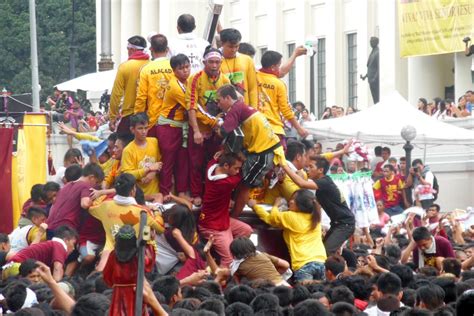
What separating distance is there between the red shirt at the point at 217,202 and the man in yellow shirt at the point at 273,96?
3.60 feet

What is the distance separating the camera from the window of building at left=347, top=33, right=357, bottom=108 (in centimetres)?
4759

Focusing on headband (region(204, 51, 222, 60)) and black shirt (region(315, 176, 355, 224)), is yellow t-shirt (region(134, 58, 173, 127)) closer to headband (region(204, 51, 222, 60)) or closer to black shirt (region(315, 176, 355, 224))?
headband (region(204, 51, 222, 60))

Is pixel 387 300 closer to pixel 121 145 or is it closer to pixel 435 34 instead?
pixel 121 145

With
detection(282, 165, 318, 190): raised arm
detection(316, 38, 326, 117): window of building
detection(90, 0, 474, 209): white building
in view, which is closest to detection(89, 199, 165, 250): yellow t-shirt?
detection(282, 165, 318, 190): raised arm

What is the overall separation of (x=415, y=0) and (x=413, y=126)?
11620 millimetres

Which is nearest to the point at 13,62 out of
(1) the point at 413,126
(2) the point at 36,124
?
(1) the point at 413,126

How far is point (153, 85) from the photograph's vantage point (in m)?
17.0

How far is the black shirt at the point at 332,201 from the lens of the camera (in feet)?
56.0

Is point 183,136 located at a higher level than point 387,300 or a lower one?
higher

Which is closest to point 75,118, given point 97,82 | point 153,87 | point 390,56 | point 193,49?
point 97,82

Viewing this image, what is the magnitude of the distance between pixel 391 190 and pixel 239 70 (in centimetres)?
979

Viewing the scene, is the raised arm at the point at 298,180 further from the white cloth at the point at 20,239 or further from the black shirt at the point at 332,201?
the white cloth at the point at 20,239

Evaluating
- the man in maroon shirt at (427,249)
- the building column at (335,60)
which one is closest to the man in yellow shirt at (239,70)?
the man in maroon shirt at (427,249)

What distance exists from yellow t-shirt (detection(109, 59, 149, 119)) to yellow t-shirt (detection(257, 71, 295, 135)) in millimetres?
1389
